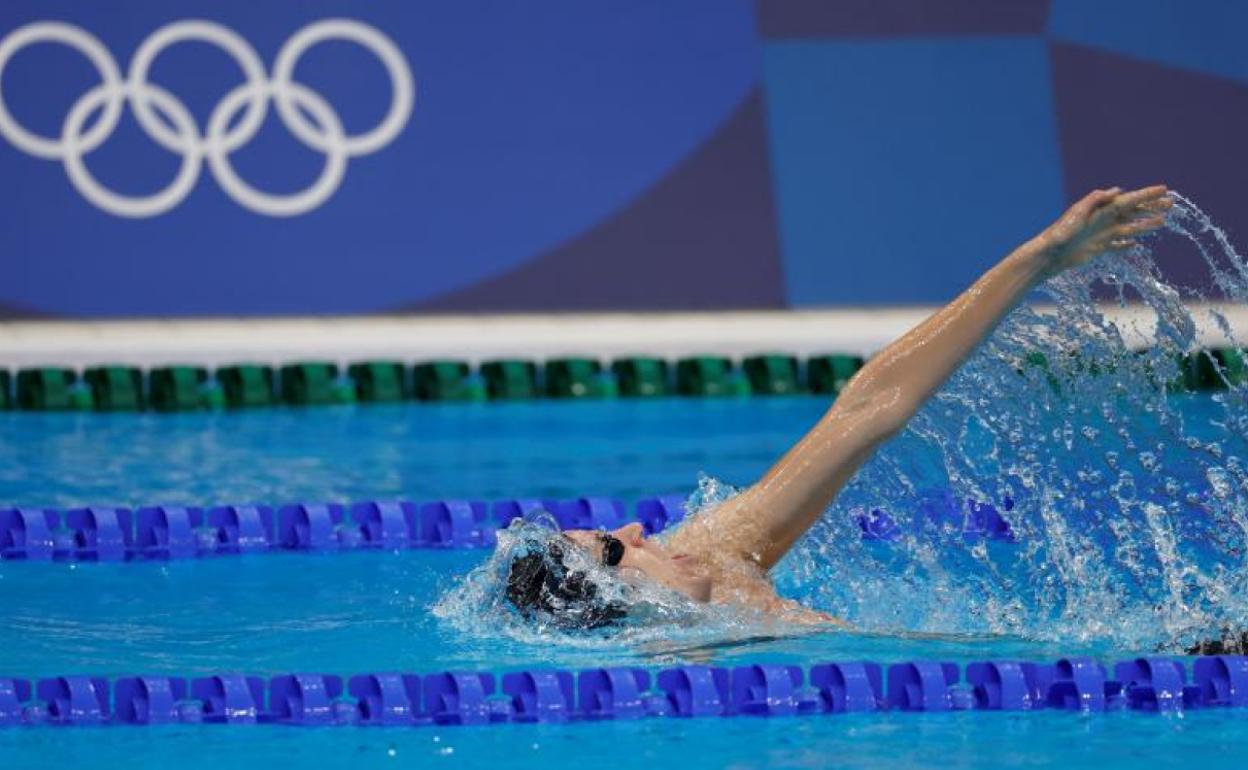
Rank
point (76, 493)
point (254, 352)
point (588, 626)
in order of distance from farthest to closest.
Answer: point (254, 352) → point (76, 493) → point (588, 626)

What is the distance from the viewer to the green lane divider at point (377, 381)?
26.9ft

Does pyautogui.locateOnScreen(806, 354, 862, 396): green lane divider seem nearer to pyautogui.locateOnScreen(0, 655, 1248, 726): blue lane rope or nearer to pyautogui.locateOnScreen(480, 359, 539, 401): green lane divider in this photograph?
pyautogui.locateOnScreen(480, 359, 539, 401): green lane divider

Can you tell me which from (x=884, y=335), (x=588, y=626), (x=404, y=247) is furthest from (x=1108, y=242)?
(x=404, y=247)

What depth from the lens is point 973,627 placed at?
14.8 ft

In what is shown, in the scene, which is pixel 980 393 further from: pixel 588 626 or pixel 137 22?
pixel 137 22

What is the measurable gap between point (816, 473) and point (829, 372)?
413 centimetres

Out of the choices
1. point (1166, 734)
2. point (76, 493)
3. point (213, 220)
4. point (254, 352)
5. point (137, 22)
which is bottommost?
point (1166, 734)

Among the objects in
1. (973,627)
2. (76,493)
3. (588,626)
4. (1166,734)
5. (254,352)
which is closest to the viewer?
(1166,734)

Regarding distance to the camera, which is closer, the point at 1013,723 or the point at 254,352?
the point at 1013,723

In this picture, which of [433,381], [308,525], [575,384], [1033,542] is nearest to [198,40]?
[433,381]

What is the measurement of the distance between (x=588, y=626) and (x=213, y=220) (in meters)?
4.80

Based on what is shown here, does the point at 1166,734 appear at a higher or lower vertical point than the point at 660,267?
lower

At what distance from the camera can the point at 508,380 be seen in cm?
826

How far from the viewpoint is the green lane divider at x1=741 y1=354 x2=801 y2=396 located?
830cm
